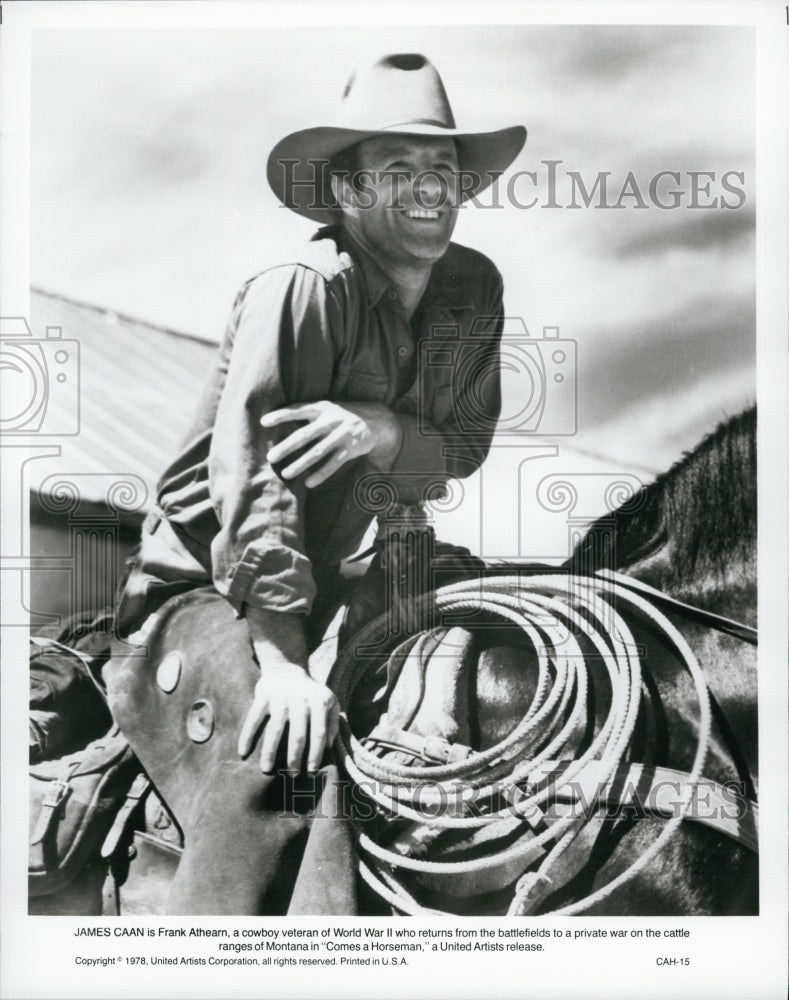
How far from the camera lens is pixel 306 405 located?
12.4 feet

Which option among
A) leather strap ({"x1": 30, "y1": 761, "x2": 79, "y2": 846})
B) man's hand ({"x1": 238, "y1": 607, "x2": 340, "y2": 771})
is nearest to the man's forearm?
man's hand ({"x1": 238, "y1": 607, "x2": 340, "y2": 771})

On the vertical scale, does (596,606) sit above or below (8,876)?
above

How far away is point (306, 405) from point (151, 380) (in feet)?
1.72

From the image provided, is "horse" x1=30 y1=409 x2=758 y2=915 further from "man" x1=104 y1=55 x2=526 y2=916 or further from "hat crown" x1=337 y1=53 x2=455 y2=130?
"hat crown" x1=337 y1=53 x2=455 y2=130

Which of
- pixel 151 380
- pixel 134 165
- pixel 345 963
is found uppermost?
pixel 134 165

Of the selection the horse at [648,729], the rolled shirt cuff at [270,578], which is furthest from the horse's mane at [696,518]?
the rolled shirt cuff at [270,578]

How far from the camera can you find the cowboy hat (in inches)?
149

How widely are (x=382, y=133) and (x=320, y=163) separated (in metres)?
0.22

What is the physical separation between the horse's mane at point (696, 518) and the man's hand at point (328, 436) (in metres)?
0.72

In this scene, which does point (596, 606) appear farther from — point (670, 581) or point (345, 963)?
point (345, 963)

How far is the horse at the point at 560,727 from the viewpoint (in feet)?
12.2

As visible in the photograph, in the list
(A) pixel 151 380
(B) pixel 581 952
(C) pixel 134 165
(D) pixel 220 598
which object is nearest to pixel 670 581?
(B) pixel 581 952

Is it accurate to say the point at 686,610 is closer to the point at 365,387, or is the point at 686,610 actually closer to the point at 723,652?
the point at 723,652

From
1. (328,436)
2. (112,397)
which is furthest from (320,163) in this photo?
(112,397)
